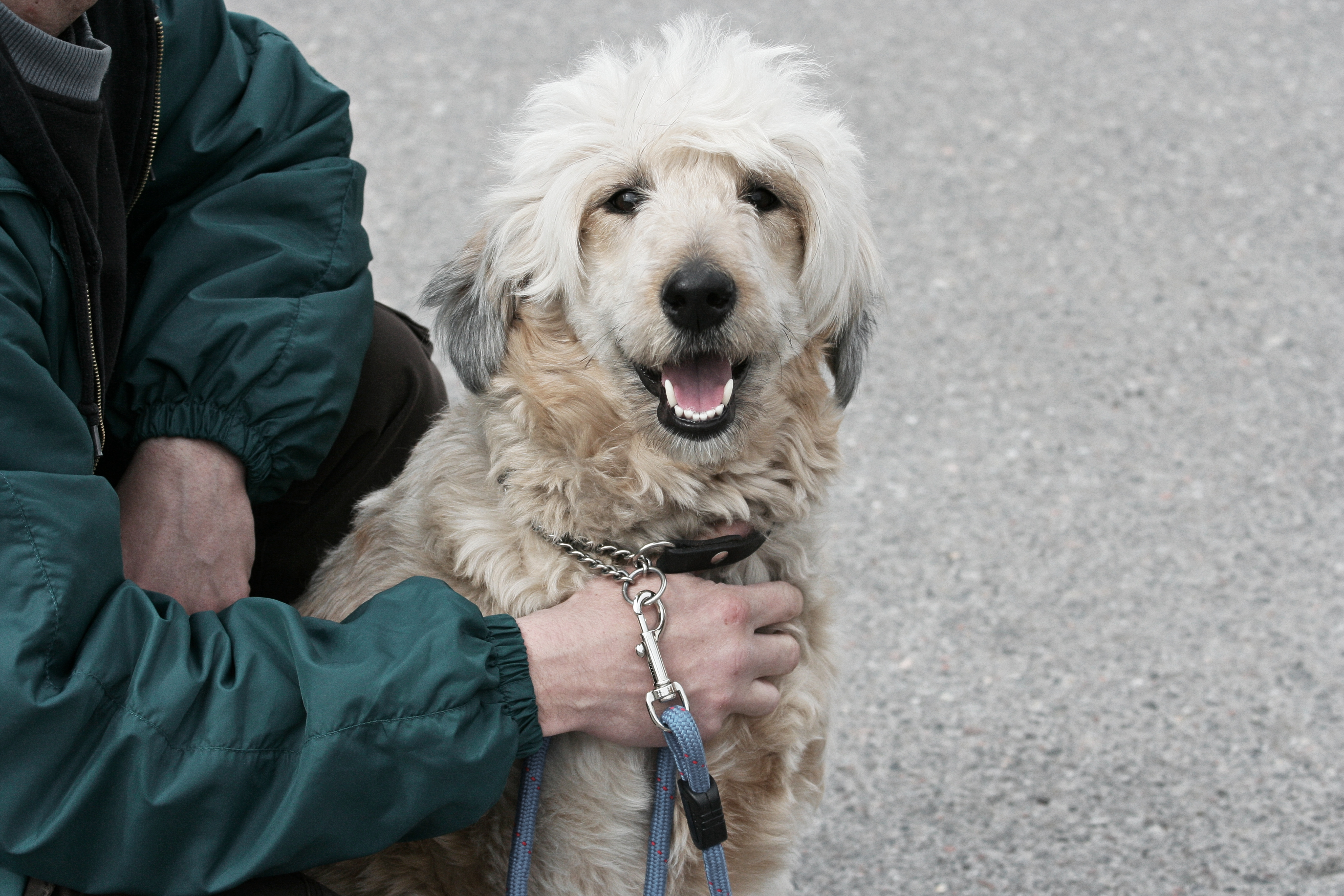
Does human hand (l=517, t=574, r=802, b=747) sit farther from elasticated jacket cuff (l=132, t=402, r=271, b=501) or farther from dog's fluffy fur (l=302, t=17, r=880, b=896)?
elasticated jacket cuff (l=132, t=402, r=271, b=501)

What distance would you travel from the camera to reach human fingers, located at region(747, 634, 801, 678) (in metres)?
1.88

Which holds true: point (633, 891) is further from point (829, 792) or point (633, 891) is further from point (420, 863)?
point (829, 792)

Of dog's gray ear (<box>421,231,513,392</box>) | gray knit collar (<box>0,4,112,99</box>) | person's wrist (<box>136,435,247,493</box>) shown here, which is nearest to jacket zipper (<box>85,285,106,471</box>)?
person's wrist (<box>136,435,247,493</box>)

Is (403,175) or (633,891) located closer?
(633,891)

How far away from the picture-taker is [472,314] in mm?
2121

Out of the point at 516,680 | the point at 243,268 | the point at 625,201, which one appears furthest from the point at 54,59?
the point at 516,680

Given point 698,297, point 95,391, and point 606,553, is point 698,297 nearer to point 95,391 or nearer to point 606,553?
point 606,553

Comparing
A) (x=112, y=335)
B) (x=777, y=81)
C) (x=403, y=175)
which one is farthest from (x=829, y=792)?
(x=403, y=175)

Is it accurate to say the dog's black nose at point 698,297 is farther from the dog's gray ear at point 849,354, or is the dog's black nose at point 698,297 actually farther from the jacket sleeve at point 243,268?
the jacket sleeve at point 243,268

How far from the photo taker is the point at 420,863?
5.97 feet

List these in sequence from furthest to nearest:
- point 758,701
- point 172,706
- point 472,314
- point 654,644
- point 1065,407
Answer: point 1065,407, point 472,314, point 758,701, point 654,644, point 172,706

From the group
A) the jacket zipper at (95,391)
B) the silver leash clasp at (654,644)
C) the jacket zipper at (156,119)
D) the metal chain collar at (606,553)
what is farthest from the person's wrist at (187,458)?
the silver leash clasp at (654,644)

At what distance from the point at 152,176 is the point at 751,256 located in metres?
1.04

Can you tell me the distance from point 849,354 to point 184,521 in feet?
3.86
